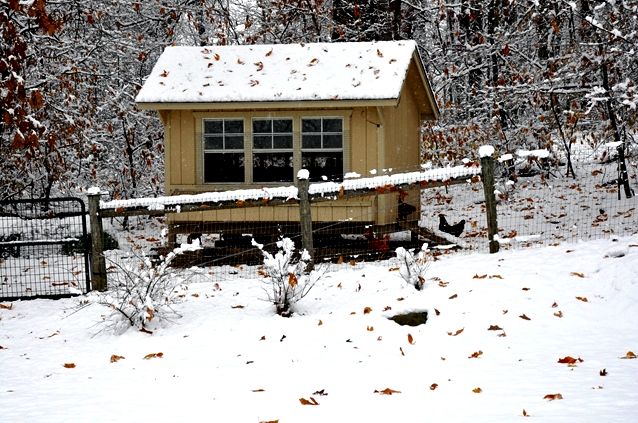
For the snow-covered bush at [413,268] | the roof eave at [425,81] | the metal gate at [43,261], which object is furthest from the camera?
the roof eave at [425,81]

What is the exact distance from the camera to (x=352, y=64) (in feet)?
41.1

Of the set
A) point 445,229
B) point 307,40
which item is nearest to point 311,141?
point 445,229

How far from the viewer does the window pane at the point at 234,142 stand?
1245 cm

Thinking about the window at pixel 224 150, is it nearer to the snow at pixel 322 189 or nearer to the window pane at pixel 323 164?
the window pane at pixel 323 164

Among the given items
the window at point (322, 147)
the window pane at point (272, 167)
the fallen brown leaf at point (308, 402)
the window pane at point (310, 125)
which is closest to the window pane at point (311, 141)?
the window at point (322, 147)

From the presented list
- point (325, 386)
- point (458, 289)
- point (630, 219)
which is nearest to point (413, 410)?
point (325, 386)

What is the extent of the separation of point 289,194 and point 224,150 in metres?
3.89

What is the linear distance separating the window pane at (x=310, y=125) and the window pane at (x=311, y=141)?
0.12 m

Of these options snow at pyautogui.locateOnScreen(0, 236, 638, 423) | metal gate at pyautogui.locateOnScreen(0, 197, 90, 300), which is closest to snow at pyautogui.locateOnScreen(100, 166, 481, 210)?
metal gate at pyautogui.locateOnScreen(0, 197, 90, 300)

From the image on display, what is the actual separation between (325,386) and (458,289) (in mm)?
2536

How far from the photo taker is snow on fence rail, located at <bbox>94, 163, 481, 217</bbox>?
8898 millimetres

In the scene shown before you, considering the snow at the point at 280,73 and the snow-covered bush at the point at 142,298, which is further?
the snow at the point at 280,73

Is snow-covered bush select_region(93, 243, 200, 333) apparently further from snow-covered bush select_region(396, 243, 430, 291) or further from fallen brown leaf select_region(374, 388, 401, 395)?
fallen brown leaf select_region(374, 388, 401, 395)

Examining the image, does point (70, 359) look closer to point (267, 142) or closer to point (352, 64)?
point (267, 142)
